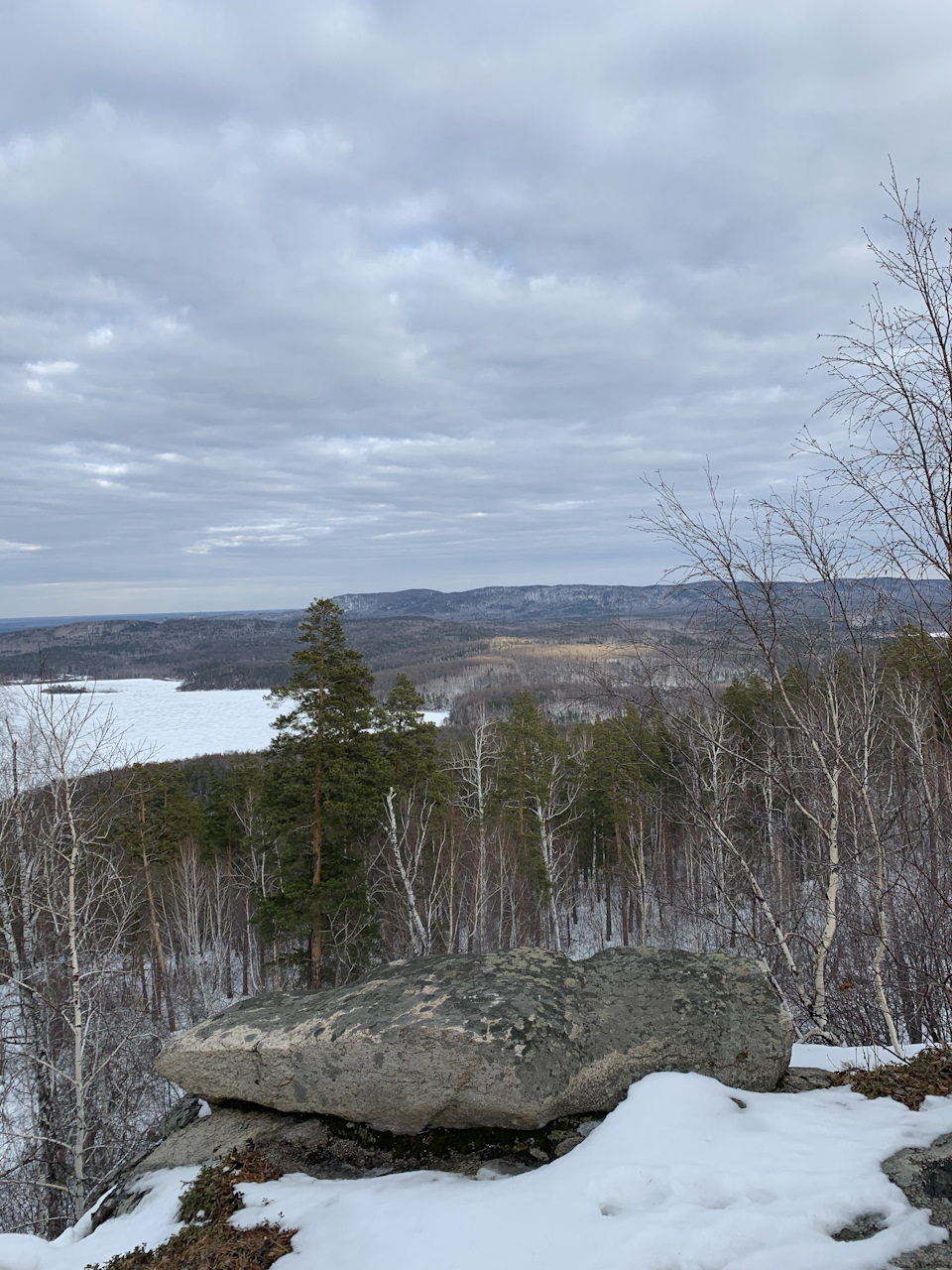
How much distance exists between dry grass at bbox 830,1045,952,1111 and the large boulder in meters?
0.48

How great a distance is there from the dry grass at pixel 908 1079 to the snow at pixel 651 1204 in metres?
0.12

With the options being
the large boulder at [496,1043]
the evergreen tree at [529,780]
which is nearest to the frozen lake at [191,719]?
the evergreen tree at [529,780]

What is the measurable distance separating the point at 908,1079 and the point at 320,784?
12.2 m

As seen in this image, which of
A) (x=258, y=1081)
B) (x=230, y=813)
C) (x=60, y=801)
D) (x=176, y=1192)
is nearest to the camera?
(x=176, y=1192)

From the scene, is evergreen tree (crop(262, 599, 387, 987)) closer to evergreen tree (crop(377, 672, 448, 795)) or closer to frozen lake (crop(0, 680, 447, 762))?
evergreen tree (crop(377, 672, 448, 795))

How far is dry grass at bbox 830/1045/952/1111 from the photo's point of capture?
13.7ft

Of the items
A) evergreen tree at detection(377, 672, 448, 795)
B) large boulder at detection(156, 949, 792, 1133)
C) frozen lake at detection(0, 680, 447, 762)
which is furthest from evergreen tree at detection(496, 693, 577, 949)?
frozen lake at detection(0, 680, 447, 762)

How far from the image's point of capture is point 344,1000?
18.3 ft

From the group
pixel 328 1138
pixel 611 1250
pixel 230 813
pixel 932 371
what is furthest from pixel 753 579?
pixel 230 813

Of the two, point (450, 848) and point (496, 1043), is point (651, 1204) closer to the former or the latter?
point (496, 1043)

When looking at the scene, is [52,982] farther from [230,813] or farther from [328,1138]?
[230,813]

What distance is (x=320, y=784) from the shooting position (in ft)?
48.5

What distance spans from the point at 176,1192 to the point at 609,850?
31.8 m

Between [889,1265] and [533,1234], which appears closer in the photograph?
[889,1265]
